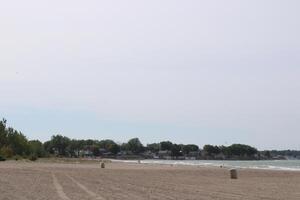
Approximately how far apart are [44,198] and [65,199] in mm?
832

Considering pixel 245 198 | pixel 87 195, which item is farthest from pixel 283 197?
pixel 87 195

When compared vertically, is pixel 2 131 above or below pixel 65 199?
above

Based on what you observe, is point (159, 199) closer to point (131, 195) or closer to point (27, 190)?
point (131, 195)

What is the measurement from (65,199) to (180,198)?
13.5 feet

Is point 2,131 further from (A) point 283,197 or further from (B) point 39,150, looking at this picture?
(A) point 283,197

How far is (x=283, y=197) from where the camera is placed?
23094mm

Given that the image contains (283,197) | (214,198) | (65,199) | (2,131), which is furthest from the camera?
(2,131)

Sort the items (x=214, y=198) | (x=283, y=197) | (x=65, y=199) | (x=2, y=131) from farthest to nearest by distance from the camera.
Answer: (x=2, y=131) → (x=283, y=197) → (x=214, y=198) → (x=65, y=199)

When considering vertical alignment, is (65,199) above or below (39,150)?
below

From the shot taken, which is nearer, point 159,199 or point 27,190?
point 159,199

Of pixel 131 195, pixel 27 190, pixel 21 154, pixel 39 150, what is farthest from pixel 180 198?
pixel 39 150

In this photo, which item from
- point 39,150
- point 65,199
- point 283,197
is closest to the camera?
point 65,199

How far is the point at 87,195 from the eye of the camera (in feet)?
71.8

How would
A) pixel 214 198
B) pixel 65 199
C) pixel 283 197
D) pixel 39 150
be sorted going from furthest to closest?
1. pixel 39 150
2. pixel 283 197
3. pixel 214 198
4. pixel 65 199
